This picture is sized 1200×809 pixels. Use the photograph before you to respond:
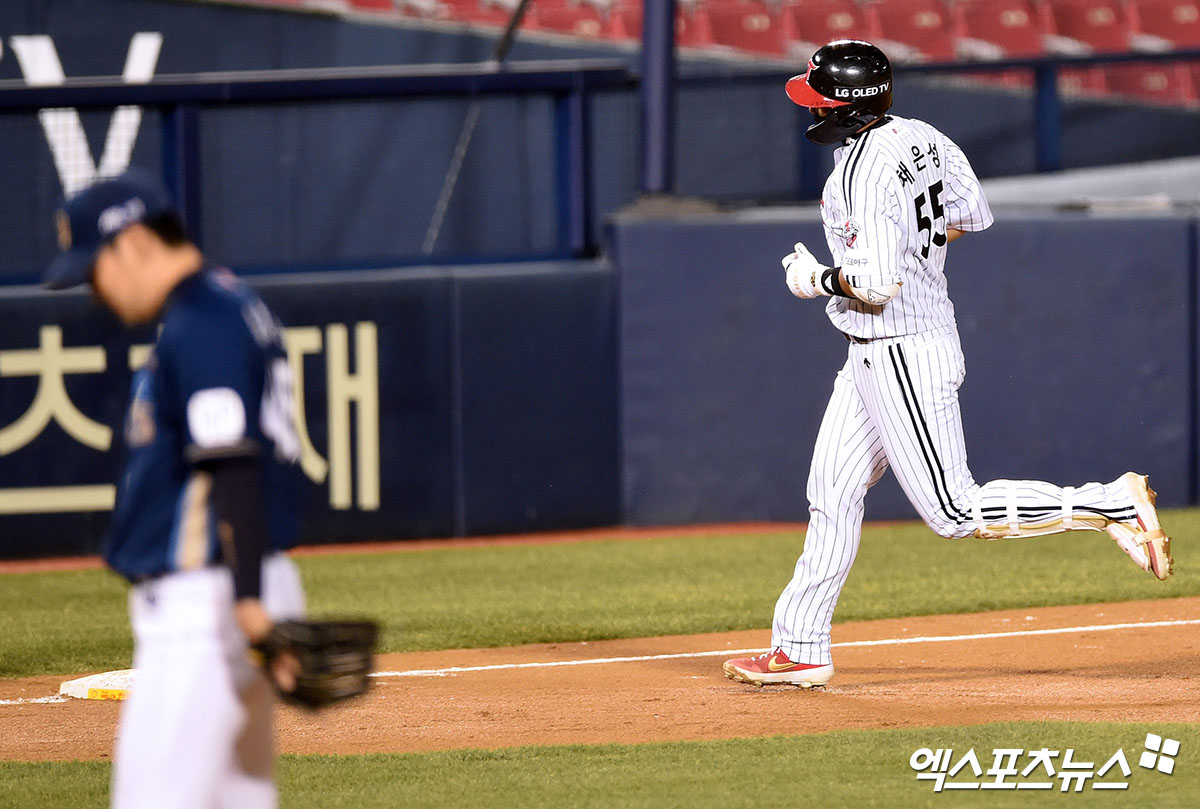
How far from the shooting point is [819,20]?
1539 centimetres

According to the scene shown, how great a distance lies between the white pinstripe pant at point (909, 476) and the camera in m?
5.16

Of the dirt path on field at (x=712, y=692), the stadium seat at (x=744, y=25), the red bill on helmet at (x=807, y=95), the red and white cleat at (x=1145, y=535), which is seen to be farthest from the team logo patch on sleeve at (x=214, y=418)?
the stadium seat at (x=744, y=25)

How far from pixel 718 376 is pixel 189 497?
7116 millimetres

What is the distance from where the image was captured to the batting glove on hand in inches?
202

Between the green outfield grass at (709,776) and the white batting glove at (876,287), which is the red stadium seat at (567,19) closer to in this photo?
the white batting glove at (876,287)

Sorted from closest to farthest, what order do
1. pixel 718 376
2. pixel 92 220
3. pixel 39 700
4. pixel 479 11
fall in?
pixel 92 220
pixel 39 700
pixel 718 376
pixel 479 11

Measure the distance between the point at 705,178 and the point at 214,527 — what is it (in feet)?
27.6

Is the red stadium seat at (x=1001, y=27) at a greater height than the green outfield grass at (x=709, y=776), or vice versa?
the red stadium seat at (x=1001, y=27)

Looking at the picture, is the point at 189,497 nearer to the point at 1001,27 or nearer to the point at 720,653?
the point at 720,653

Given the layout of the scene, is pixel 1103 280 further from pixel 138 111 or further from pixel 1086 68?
pixel 138 111

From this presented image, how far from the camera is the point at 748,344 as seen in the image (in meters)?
9.91

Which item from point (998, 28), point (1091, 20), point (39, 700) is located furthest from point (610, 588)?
point (1091, 20)

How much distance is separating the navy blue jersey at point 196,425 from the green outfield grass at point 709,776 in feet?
4.94

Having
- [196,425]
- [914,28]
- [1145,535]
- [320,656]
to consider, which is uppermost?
[914,28]
